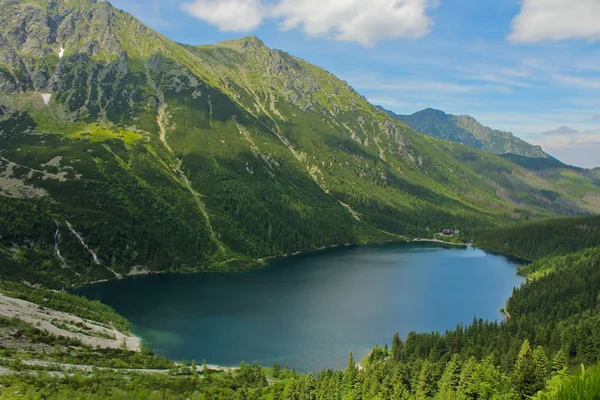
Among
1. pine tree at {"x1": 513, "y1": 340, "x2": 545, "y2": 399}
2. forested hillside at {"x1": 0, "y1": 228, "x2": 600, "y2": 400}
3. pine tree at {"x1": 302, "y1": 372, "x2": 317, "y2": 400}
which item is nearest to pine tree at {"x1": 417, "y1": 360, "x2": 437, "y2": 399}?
forested hillside at {"x1": 0, "y1": 228, "x2": 600, "y2": 400}

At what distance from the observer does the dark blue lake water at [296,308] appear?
3954 inches

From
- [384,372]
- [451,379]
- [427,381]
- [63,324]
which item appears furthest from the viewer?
[63,324]

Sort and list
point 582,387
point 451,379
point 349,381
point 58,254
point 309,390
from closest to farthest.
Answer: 1. point 582,387
2. point 309,390
3. point 451,379
4. point 349,381
5. point 58,254

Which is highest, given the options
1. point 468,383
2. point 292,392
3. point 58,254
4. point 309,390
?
point 58,254

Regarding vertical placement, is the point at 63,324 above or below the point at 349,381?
above

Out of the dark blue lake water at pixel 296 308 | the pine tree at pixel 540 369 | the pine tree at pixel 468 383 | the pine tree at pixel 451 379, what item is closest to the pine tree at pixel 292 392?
the pine tree at pixel 451 379

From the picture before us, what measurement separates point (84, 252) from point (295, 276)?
76.1 m

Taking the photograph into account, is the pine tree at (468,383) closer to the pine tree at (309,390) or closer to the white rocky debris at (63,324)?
the pine tree at (309,390)

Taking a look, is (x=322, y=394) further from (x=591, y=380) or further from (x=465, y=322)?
(x=465, y=322)

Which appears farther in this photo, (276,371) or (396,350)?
(396,350)

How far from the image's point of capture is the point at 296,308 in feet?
428

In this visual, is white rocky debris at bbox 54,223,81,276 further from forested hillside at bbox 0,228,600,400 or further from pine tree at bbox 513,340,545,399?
pine tree at bbox 513,340,545,399

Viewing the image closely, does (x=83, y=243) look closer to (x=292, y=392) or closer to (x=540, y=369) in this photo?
(x=292, y=392)

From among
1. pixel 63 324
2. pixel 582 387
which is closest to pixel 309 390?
pixel 63 324
